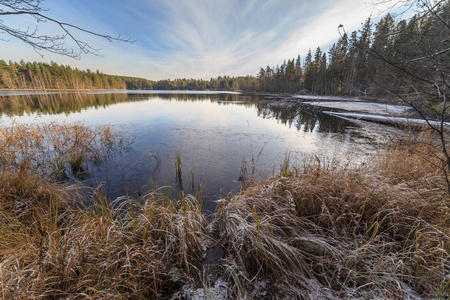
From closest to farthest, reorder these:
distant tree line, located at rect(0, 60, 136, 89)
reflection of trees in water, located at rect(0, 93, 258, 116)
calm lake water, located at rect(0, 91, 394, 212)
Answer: calm lake water, located at rect(0, 91, 394, 212) < reflection of trees in water, located at rect(0, 93, 258, 116) < distant tree line, located at rect(0, 60, 136, 89)

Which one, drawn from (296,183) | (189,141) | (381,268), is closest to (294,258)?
(381,268)

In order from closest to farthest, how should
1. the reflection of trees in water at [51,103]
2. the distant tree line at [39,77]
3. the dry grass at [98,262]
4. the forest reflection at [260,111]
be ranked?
the dry grass at [98,262]
the forest reflection at [260,111]
the reflection of trees in water at [51,103]
the distant tree line at [39,77]

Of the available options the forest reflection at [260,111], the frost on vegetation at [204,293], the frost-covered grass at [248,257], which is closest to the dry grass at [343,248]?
the frost-covered grass at [248,257]

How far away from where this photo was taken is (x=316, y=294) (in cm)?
172

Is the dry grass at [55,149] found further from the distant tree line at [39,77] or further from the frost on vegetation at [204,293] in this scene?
the distant tree line at [39,77]

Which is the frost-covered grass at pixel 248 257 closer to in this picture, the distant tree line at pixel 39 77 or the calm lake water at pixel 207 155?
the calm lake water at pixel 207 155

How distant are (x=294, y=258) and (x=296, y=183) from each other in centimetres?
156

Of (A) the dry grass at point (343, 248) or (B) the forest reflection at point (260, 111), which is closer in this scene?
(A) the dry grass at point (343, 248)

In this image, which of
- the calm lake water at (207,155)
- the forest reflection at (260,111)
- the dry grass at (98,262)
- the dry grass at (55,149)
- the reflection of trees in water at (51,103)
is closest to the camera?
the dry grass at (98,262)

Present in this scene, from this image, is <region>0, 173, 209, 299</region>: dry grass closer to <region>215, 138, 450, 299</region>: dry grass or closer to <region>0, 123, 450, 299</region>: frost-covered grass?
<region>0, 123, 450, 299</region>: frost-covered grass

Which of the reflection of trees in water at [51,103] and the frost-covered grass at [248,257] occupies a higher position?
the reflection of trees in water at [51,103]

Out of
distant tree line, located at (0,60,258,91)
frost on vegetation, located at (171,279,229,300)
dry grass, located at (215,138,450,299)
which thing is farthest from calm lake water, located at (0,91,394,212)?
distant tree line, located at (0,60,258,91)

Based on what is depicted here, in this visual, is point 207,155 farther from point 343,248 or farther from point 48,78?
point 48,78

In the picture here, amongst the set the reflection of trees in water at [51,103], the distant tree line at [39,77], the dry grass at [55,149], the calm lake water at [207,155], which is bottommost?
the calm lake water at [207,155]
